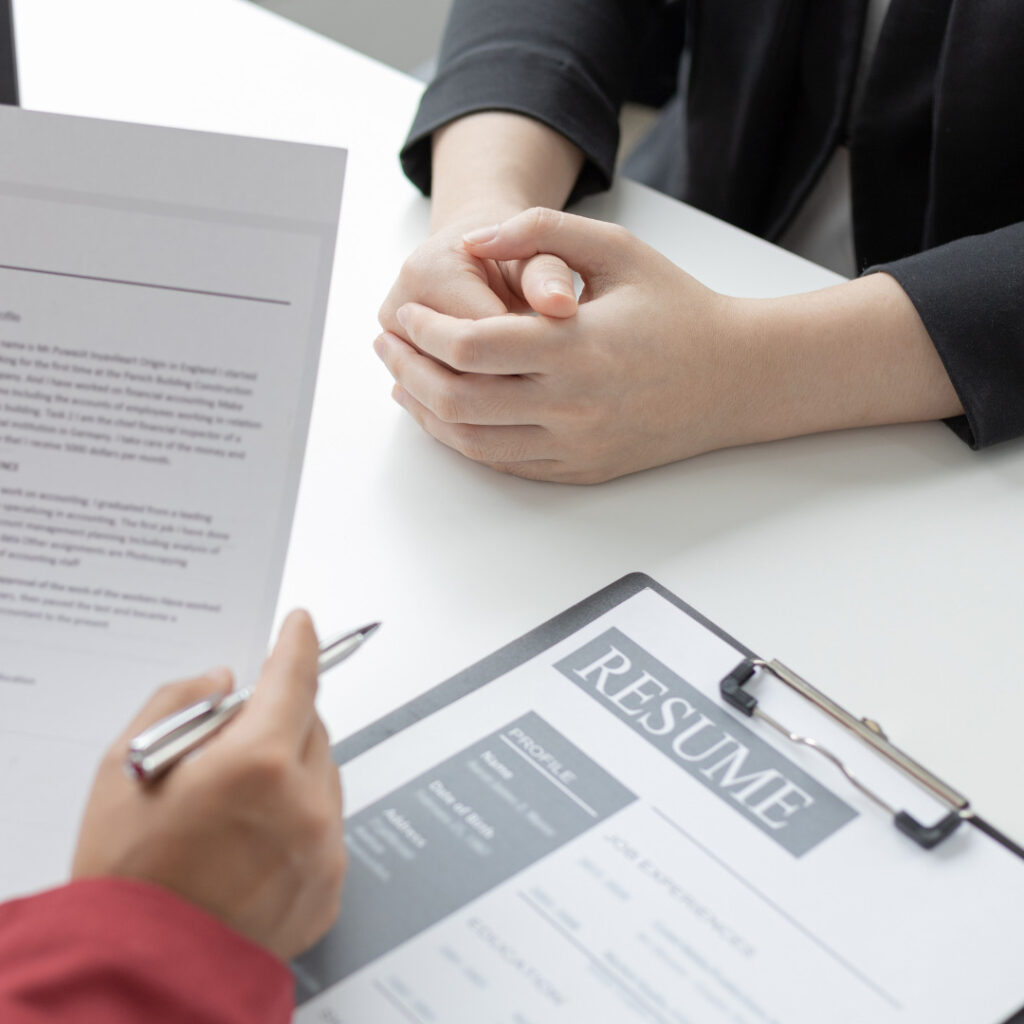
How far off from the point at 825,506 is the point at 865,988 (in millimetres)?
308

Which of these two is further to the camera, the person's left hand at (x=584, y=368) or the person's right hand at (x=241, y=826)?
the person's left hand at (x=584, y=368)

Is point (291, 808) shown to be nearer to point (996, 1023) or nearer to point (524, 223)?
point (996, 1023)

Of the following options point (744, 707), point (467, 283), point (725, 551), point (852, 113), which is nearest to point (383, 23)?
point (852, 113)

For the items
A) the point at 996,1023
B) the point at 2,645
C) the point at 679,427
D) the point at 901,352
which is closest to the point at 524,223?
the point at 679,427

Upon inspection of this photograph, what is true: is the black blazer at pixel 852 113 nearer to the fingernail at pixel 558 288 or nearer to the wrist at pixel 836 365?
the wrist at pixel 836 365

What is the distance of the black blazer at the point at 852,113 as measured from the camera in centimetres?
72

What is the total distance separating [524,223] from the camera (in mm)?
667

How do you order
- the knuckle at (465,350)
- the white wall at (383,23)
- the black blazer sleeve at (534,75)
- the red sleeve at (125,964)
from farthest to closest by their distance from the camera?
the white wall at (383,23), the black blazer sleeve at (534,75), the knuckle at (465,350), the red sleeve at (125,964)

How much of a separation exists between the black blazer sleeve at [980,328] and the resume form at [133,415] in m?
0.45

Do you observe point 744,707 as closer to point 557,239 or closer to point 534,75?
point 557,239

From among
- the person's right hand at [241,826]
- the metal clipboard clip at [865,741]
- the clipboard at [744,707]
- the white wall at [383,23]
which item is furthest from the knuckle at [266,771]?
the white wall at [383,23]

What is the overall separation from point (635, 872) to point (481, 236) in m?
0.40

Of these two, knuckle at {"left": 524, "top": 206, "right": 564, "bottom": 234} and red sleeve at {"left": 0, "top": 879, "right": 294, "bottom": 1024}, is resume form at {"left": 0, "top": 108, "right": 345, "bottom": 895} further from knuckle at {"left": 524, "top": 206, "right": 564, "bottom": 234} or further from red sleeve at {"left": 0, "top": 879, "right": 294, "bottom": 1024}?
knuckle at {"left": 524, "top": 206, "right": 564, "bottom": 234}

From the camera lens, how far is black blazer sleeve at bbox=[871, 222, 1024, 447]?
2.29ft
